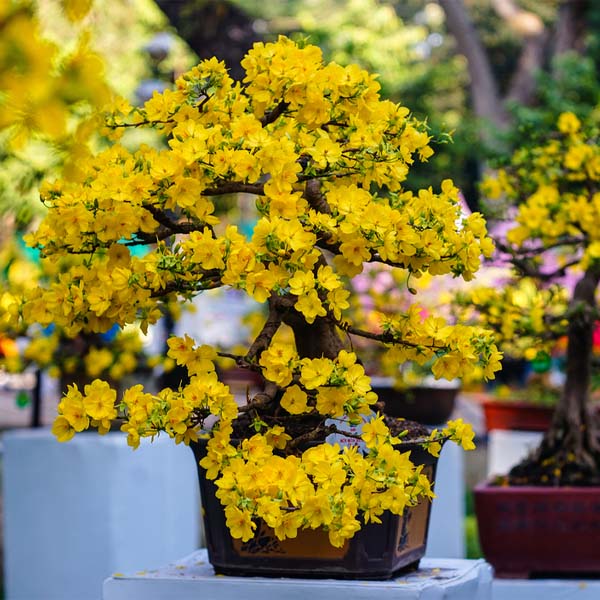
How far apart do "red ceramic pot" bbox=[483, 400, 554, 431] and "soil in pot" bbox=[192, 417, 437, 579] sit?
336cm

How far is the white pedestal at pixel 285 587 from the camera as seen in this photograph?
6.84 feet

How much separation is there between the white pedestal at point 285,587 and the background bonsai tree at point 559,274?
1.04 meters

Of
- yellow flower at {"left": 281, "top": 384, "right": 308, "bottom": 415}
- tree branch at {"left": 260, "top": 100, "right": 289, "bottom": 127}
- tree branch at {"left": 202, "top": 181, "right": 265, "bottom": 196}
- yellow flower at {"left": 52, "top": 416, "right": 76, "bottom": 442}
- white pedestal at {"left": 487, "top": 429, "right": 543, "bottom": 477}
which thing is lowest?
white pedestal at {"left": 487, "top": 429, "right": 543, "bottom": 477}

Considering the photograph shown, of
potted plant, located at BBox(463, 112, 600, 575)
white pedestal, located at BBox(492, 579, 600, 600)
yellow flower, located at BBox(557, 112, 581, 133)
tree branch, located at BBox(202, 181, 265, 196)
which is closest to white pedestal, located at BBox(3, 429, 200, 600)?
potted plant, located at BBox(463, 112, 600, 575)

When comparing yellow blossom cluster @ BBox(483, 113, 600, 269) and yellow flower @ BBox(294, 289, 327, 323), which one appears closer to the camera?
yellow flower @ BBox(294, 289, 327, 323)

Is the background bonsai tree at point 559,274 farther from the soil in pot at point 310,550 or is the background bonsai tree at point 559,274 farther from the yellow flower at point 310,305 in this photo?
the yellow flower at point 310,305

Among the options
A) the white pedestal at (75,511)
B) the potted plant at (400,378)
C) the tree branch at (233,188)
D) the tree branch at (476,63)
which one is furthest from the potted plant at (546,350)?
the tree branch at (476,63)

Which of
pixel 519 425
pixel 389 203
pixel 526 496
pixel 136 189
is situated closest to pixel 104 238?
pixel 136 189

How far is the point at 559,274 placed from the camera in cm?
340

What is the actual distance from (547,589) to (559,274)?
0.86 m

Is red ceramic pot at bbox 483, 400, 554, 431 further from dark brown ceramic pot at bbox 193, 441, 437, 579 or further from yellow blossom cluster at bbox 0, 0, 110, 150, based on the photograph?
yellow blossom cluster at bbox 0, 0, 110, 150

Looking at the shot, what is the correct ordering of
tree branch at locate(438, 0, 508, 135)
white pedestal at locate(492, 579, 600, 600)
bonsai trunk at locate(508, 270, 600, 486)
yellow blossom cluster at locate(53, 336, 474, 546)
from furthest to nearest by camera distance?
tree branch at locate(438, 0, 508, 135) → bonsai trunk at locate(508, 270, 600, 486) → white pedestal at locate(492, 579, 600, 600) → yellow blossom cluster at locate(53, 336, 474, 546)

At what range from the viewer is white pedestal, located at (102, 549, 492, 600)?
209 centimetres

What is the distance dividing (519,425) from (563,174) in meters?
2.46
